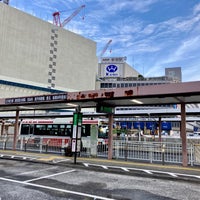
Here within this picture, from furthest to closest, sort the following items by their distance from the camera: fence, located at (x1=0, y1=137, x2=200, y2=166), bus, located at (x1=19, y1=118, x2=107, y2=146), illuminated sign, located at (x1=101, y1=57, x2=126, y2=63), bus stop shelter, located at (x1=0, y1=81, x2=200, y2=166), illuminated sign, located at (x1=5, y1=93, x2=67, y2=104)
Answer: illuminated sign, located at (x1=101, y1=57, x2=126, y2=63), bus, located at (x1=19, y1=118, x2=107, y2=146), illuminated sign, located at (x1=5, y1=93, x2=67, y2=104), fence, located at (x1=0, y1=137, x2=200, y2=166), bus stop shelter, located at (x1=0, y1=81, x2=200, y2=166)

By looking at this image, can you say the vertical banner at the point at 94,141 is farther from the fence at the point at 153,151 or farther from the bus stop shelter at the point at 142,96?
the bus stop shelter at the point at 142,96

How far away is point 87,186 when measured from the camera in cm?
731

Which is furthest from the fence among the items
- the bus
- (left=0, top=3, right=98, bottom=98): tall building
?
(left=0, top=3, right=98, bottom=98): tall building

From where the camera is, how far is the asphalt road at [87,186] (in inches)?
246

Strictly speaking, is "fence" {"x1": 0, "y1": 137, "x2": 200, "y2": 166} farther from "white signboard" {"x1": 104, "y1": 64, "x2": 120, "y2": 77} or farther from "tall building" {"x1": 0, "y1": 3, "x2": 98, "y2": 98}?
"tall building" {"x1": 0, "y1": 3, "x2": 98, "y2": 98}

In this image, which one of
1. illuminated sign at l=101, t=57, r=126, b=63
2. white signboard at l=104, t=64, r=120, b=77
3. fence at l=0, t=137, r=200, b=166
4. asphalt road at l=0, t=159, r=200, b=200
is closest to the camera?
asphalt road at l=0, t=159, r=200, b=200

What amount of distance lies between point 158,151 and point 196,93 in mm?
5168

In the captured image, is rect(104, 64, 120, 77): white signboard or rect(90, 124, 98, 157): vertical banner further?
rect(104, 64, 120, 77): white signboard

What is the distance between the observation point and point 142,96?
34.7 ft

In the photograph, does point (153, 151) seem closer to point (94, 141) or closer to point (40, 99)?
point (94, 141)

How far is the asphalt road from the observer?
20.5 ft

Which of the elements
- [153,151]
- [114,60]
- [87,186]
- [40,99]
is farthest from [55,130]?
[114,60]

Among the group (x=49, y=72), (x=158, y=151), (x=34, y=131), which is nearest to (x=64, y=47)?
(x=49, y=72)

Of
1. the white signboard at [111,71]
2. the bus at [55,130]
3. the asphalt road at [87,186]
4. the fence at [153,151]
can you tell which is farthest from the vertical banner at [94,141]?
the white signboard at [111,71]
